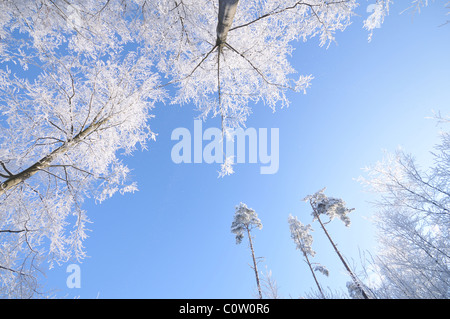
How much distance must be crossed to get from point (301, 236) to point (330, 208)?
4785mm

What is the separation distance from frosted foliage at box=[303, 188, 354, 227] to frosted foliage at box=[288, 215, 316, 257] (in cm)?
388

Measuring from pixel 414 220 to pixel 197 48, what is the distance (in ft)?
36.5

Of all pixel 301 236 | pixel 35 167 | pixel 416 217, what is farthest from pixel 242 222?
pixel 35 167

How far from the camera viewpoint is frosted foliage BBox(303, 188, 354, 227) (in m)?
13.7

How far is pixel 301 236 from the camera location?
1661 centimetres

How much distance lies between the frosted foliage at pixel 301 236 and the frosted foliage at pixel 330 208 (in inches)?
153

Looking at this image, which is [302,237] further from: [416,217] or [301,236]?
[416,217]

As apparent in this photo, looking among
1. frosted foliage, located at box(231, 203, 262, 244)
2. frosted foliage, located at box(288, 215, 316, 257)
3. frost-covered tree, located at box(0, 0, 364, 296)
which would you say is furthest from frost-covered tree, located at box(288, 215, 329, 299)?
frost-covered tree, located at box(0, 0, 364, 296)

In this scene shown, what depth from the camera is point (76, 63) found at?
4.24 meters

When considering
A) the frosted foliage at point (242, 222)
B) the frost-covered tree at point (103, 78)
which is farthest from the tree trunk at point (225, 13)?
the frosted foliage at point (242, 222)

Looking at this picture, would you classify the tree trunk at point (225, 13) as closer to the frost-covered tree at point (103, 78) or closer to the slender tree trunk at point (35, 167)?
the frost-covered tree at point (103, 78)

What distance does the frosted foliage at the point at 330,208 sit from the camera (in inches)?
538
